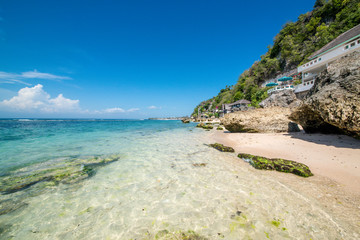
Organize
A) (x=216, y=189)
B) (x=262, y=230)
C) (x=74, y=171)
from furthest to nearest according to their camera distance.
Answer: (x=74, y=171) → (x=216, y=189) → (x=262, y=230)

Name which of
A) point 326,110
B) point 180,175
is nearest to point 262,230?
point 180,175

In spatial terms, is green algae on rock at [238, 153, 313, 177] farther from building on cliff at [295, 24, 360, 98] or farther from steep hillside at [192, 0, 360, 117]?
steep hillside at [192, 0, 360, 117]

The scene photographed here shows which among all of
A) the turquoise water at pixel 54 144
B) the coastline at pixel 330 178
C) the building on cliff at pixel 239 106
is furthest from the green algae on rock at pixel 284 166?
the building on cliff at pixel 239 106

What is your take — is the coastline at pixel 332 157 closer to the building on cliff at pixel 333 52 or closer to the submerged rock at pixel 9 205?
the submerged rock at pixel 9 205

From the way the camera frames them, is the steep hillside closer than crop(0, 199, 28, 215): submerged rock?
No

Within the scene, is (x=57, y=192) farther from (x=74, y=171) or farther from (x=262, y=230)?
(x=262, y=230)

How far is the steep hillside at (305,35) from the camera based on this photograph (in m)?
28.4

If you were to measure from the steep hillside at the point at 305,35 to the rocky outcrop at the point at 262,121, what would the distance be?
2406 centimetres

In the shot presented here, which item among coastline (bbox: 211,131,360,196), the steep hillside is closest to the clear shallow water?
coastline (bbox: 211,131,360,196)

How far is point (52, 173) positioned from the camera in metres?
5.36

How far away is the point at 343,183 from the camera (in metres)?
3.84

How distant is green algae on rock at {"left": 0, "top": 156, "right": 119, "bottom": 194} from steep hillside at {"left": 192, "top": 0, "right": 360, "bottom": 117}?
38.3m

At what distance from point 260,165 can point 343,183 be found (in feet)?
6.94

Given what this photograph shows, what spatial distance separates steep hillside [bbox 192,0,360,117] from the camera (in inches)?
1119
